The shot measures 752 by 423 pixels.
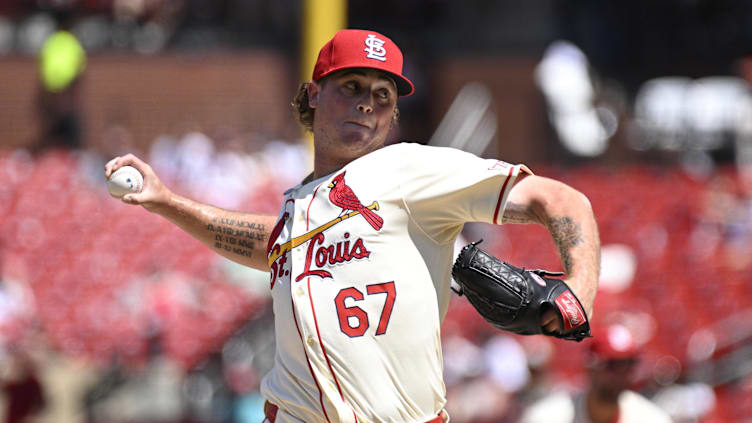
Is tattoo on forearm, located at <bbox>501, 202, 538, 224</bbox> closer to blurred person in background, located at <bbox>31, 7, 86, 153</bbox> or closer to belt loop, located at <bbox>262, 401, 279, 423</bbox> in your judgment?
belt loop, located at <bbox>262, 401, 279, 423</bbox>

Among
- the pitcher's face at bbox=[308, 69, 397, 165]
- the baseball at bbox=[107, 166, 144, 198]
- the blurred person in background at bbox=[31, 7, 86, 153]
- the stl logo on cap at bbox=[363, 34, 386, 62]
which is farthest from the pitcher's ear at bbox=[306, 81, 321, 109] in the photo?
the blurred person in background at bbox=[31, 7, 86, 153]

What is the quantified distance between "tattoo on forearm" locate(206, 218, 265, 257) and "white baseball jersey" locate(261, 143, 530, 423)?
48cm

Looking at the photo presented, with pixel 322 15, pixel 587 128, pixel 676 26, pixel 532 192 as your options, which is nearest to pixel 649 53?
pixel 676 26

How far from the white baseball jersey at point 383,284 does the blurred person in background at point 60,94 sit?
10.2 metres

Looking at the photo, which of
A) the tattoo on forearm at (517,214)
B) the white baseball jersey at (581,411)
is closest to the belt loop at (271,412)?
the tattoo on forearm at (517,214)

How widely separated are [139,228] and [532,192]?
7814 mm

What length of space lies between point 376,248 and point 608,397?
219 cm

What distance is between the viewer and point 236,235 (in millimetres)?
3064

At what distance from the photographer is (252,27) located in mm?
14250

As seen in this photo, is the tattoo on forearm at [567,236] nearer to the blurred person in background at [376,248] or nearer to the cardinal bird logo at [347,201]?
the blurred person in background at [376,248]

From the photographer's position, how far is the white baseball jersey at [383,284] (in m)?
2.46

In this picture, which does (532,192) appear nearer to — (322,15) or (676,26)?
(322,15)

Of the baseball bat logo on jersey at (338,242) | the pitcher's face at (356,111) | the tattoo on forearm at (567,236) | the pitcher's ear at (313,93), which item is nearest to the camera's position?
the tattoo on forearm at (567,236)

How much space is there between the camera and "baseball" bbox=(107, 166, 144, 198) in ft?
9.39
